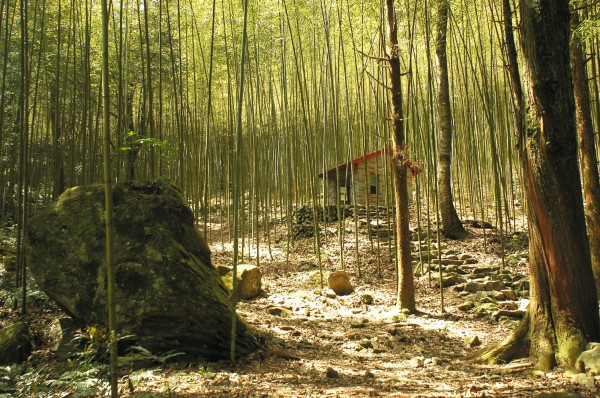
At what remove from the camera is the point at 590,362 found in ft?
6.99

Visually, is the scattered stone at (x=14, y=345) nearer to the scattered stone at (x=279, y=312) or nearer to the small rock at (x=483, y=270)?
the scattered stone at (x=279, y=312)

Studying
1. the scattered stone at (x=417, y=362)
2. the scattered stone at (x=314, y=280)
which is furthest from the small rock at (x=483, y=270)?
the scattered stone at (x=417, y=362)

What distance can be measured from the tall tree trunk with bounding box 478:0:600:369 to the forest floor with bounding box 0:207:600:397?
0.84 feet

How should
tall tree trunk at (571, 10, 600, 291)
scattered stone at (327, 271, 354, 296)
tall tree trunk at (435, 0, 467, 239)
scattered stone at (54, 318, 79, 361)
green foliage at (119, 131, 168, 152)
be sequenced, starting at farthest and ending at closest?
tall tree trunk at (435, 0, 467, 239), scattered stone at (327, 271, 354, 296), tall tree trunk at (571, 10, 600, 291), green foliage at (119, 131, 168, 152), scattered stone at (54, 318, 79, 361)

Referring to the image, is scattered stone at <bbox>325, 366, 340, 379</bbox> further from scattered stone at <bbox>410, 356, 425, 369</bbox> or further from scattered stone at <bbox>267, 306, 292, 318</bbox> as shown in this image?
scattered stone at <bbox>267, 306, 292, 318</bbox>

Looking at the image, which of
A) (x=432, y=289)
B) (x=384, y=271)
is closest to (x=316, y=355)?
(x=432, y=289)

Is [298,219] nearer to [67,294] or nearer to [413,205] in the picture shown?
[413,205]

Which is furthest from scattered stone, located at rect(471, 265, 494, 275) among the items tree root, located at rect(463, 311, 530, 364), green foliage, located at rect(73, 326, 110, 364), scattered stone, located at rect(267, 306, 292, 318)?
green foliage, located at rect(73, 326, 110, 364)

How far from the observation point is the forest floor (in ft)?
7.30

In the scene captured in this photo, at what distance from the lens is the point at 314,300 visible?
517 centimetres

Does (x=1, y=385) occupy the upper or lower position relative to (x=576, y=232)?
lower

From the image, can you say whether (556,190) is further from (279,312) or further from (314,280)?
(314,280)

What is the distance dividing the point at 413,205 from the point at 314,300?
208 inches

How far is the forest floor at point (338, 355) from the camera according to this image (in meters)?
2.22
